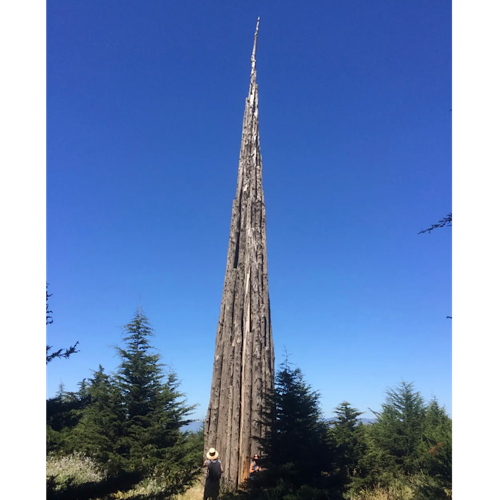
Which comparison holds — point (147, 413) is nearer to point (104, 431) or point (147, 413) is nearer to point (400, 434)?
point (104, 431)

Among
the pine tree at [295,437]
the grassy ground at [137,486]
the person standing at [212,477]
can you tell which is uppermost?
the pine tree at [295,437]

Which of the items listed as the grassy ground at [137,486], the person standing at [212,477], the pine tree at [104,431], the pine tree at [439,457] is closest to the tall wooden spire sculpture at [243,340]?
the person standing at [212,477]

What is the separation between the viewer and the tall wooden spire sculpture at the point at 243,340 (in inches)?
406

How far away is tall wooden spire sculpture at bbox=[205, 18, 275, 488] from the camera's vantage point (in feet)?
33.8

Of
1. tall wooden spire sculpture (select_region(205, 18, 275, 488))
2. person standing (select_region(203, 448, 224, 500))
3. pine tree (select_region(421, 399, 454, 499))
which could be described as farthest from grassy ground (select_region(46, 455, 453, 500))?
tall wooden spire sculpture (select_region(205, 18, 275, 488))

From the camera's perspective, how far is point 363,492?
8.93 m

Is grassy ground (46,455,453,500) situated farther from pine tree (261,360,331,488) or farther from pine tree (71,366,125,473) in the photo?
pine tree (261,360,331,488)

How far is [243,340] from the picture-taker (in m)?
11.5

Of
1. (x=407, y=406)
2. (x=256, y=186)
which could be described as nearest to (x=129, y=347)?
(x=256, y=186)

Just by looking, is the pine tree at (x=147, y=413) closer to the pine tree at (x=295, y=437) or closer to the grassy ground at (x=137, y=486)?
the grassy ground at (x=137, y=486)

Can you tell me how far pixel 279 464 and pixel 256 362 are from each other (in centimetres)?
370

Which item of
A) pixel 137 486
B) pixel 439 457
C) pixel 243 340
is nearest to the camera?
pixel 137 486

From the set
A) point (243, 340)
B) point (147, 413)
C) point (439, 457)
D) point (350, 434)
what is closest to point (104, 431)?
point (147, 413)
